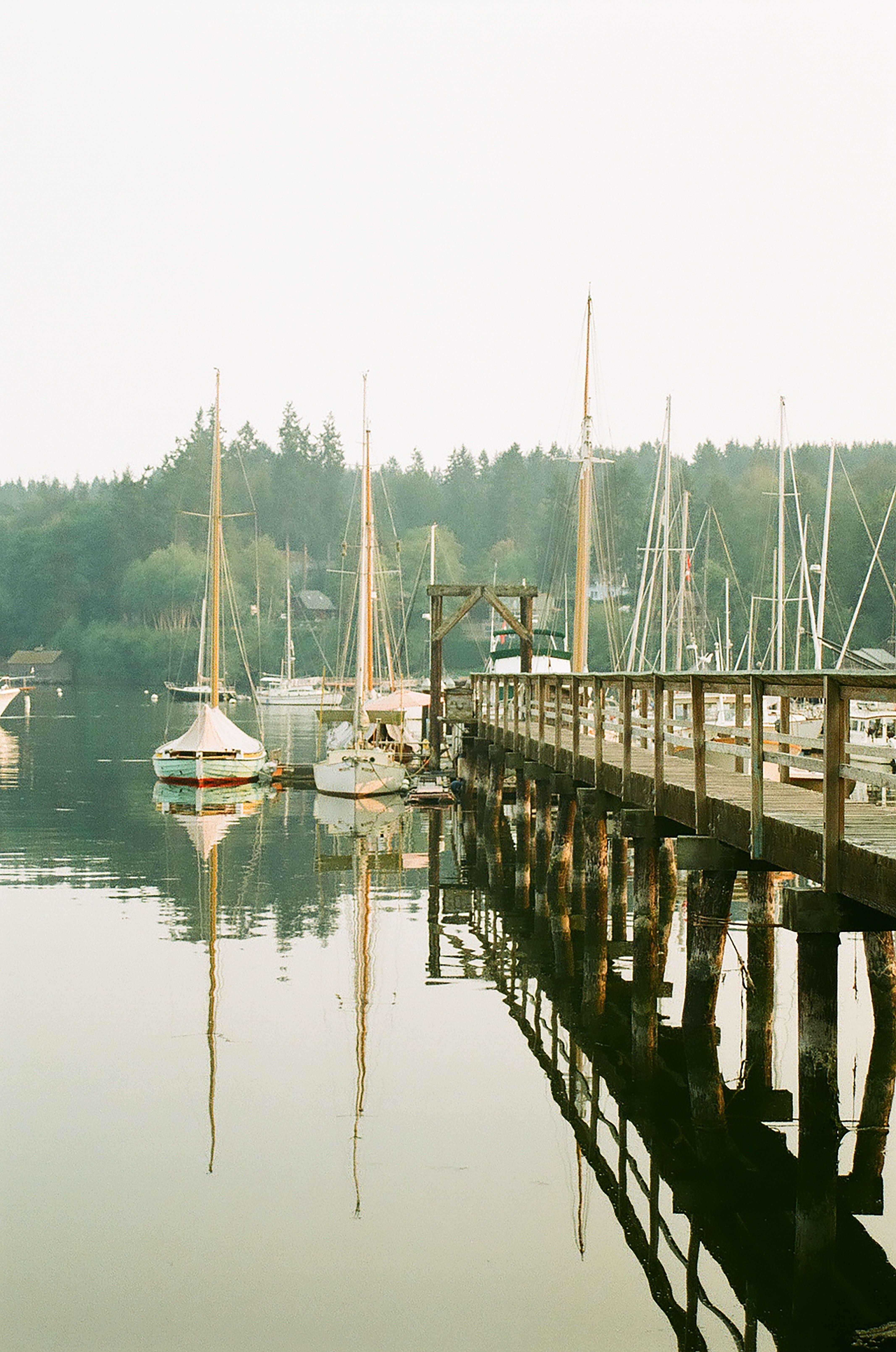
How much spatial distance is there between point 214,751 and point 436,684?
8.06 metres

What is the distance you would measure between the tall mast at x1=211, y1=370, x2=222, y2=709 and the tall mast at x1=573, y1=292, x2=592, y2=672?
1300 centimetres

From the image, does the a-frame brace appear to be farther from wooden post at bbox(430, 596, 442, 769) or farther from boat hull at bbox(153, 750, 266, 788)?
boat hull at bbox(153, 750, 266, 788)

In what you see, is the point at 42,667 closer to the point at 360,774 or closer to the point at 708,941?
the point at 360,774

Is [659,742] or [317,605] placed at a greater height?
[317,605]

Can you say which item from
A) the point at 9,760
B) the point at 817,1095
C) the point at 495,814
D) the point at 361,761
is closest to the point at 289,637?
the point at 9,760

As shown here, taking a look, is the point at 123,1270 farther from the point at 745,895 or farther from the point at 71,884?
the point at 71,884

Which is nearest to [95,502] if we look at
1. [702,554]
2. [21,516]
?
[21,516]

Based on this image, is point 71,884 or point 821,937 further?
point 71,884

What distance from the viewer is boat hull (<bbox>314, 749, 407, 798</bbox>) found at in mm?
38688

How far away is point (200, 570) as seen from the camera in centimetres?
13588

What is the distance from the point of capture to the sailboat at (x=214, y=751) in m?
43.9

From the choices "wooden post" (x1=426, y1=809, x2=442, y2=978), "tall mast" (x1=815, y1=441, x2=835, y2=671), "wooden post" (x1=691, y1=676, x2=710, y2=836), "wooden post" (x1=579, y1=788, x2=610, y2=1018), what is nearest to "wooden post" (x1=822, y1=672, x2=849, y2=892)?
"wooden post" (x1=691, y1=676, x2=710, y2=836)

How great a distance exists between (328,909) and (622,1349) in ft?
49.5

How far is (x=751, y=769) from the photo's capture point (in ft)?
34.4
